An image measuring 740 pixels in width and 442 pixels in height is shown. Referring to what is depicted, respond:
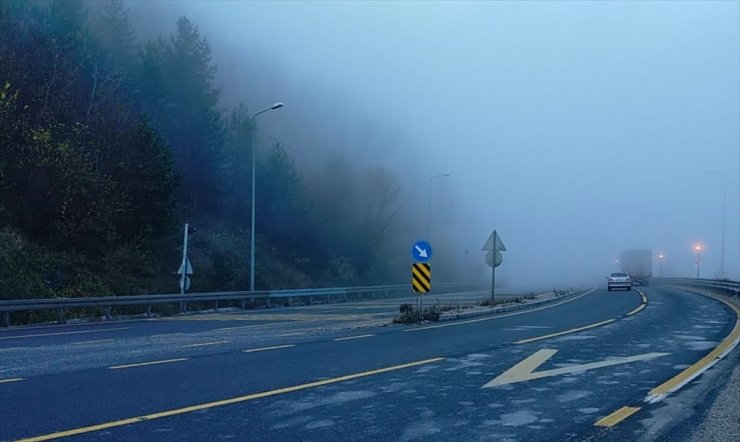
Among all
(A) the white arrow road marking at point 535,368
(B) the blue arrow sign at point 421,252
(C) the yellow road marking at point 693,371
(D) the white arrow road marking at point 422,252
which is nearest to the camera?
(C) the yellow road marking at point 693,371

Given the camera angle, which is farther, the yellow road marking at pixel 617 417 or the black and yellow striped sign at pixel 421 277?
the black and yellow striped sign at pixel 421 277

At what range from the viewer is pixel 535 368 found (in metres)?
10.9

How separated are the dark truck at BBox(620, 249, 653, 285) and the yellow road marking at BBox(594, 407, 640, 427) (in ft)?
230

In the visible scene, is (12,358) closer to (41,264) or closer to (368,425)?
(368,425)

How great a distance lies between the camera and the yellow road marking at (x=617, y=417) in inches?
276

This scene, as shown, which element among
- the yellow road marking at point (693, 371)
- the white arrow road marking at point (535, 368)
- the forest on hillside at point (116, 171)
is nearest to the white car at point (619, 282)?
the forest on hillside at point (116, 171)

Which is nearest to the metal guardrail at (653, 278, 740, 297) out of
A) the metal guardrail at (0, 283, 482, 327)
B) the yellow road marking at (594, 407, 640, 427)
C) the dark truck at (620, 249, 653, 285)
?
the dark truck at (620, 249, 653, 285)

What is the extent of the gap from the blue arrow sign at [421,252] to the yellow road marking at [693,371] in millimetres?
8690

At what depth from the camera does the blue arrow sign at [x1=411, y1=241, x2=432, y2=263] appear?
20906mm

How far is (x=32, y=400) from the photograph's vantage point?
7.90 m

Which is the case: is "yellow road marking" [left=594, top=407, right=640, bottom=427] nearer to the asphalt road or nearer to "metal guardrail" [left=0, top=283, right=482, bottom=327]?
the asphalt road

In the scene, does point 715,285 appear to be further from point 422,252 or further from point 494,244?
point 422,252

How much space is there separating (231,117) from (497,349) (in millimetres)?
53142

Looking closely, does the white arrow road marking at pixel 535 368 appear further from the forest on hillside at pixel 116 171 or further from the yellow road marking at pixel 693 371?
the forest on hillside at pixel 116 171
